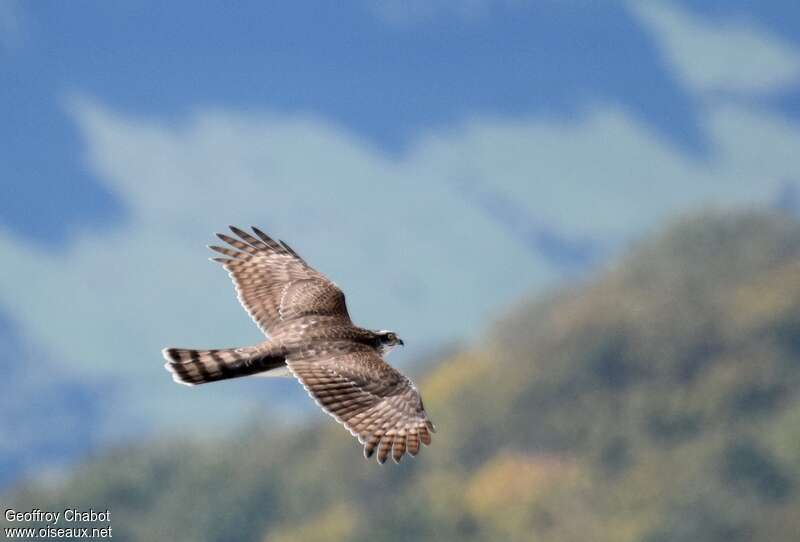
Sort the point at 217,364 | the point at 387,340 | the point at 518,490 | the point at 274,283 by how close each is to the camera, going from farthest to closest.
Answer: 1. the point at 518,490
2. the point at 274,283
3. the point at 387,340
4. the point at 217,364

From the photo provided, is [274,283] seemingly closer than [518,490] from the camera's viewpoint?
Yes

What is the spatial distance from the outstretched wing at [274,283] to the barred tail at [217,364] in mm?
1340

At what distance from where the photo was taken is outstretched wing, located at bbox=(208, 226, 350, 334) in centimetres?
1872

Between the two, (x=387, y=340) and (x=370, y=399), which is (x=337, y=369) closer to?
(x=370, y=399)

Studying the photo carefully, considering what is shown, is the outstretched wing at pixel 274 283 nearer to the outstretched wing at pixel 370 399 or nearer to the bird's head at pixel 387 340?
the bird's head at pixel 387 340

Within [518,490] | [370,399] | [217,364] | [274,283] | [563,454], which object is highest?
[563,454]

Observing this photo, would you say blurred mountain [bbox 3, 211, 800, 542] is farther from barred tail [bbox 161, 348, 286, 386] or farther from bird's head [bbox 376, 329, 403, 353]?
barred tail [bbox 161, 348, 286, 386]

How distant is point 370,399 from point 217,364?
1.40 metres

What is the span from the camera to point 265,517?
138750mm

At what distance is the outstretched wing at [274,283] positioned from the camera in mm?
18719

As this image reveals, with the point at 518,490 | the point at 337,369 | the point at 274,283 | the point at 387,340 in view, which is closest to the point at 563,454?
the point at 518,490

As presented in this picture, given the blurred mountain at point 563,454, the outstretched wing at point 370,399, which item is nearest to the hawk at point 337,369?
the outstretched wing at point 370,399

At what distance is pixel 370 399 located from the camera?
16.7 m

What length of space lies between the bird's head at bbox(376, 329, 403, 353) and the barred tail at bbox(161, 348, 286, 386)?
4.41 ft
